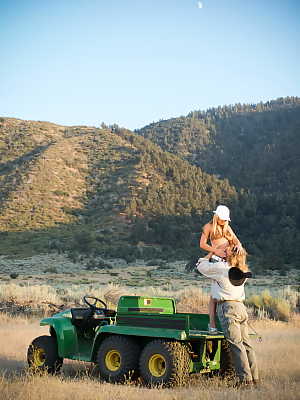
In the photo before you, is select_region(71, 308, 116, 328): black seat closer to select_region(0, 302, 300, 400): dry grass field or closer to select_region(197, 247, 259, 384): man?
select_region(0, 302, 300, 400): dry grass field

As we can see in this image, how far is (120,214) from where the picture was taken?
6619 centimetres

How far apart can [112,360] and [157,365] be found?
74 centimetres

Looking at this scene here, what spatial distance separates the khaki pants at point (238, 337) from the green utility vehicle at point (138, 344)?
29cm

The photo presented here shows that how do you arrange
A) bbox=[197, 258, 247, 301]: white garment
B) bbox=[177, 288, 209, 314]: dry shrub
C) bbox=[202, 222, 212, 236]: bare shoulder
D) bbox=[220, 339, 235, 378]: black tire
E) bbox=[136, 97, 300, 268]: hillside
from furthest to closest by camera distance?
bbox=[136, 97, 300, 268]: hillside, bbox=[177, 288, 209, 314]: dry shrub, bbox=[220, 339, 235, 378]: black tire, bbox=[202, 222, 212, 236]: bare shoulder, bbox=[197, 258, 247, 301]: white garment

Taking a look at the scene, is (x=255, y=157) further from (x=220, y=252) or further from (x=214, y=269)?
(x=214, y=269)

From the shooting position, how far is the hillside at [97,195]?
5950cm

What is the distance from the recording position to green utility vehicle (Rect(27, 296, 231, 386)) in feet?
23.6

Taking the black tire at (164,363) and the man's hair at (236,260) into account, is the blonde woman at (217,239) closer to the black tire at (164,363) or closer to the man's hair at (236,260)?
the man's hair at (236,260)

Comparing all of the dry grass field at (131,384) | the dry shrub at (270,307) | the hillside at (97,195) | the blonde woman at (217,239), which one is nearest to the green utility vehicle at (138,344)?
the dry grass field at (131,384)

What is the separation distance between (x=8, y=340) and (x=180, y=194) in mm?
57502

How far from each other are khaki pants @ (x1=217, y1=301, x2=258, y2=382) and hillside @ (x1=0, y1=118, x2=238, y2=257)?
155 feet

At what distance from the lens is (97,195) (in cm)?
7194

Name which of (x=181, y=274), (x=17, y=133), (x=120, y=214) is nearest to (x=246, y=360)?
(x=181, y=274)

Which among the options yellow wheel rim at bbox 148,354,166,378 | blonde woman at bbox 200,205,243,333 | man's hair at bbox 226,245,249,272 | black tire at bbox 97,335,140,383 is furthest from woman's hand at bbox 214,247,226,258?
black tire at bbox 97,335,140,383
